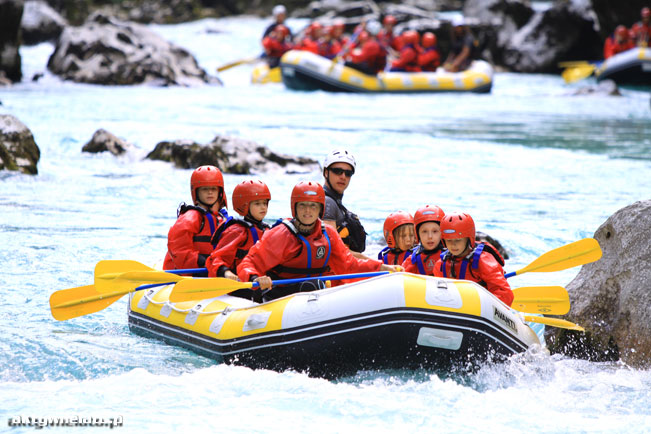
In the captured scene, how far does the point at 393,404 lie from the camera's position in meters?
4.40

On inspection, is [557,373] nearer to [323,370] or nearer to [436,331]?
[436,331]

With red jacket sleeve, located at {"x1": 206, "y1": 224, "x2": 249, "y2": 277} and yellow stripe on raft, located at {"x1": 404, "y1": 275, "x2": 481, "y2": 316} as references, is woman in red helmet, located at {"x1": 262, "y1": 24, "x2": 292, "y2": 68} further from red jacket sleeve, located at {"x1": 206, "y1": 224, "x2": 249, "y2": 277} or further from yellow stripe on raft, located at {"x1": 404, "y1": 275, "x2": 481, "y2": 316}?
yellow stripe on raft, located at {"x1": 404, "y1": 275, "x2": 481, "y2": 316}

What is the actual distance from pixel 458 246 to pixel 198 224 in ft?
6.01

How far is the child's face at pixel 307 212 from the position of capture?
16.6 ft

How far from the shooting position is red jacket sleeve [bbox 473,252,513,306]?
498 centimetres

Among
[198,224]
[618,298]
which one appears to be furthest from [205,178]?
[618,298]

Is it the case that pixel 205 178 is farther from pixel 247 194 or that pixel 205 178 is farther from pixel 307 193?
pixel 307 193

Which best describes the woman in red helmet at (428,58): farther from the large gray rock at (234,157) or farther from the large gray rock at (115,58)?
the large gray rock at (234,157)

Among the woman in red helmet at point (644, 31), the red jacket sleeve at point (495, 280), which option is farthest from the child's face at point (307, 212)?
the woman in red helmet at point (644, 31)

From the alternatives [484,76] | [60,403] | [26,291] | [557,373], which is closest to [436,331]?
[557,373]

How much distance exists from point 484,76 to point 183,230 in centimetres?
1577

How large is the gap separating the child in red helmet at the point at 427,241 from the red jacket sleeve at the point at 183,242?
1.45 meters

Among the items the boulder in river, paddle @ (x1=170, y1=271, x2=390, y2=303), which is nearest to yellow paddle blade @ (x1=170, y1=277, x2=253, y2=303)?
paddle @ (x1=170, y1=271, x2=390, y2=303)

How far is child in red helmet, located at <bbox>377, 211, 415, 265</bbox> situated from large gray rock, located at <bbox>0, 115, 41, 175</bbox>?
633 centimetres
